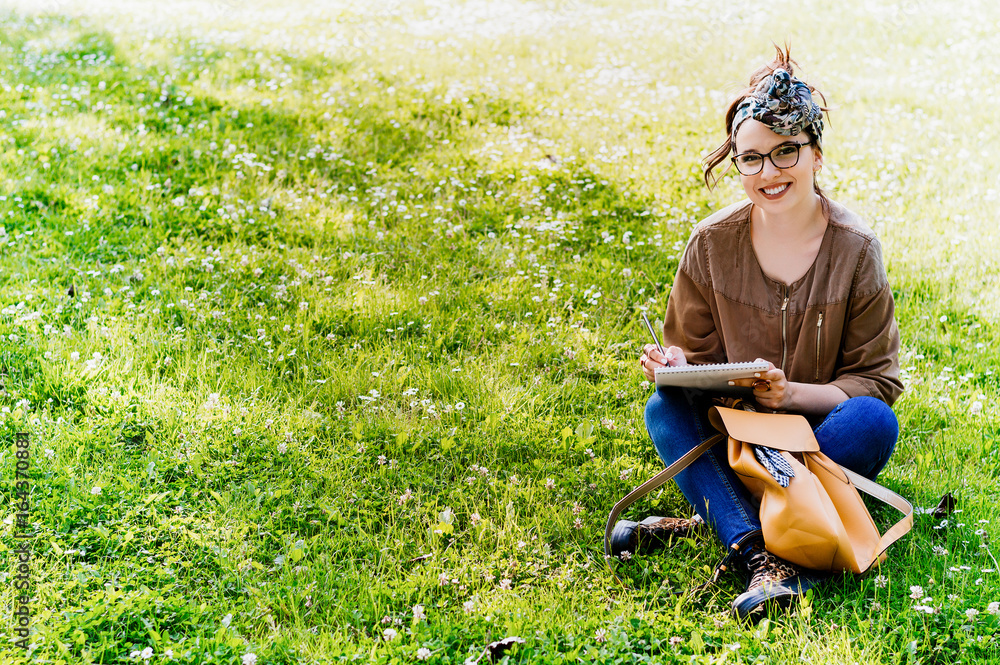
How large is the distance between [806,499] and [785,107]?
57.1 inches

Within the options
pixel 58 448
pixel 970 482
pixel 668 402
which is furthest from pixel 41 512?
pixel 970 482

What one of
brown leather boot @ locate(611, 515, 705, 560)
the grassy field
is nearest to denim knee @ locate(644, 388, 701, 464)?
brown leather boot @ locate(611, 515, 705, 560)

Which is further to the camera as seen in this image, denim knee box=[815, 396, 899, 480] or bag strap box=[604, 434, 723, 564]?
bag strap box=[604, 434, 723, 564]

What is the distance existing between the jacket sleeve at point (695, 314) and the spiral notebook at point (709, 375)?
0.40 meters

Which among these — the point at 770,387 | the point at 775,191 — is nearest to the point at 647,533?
the point at 770,387

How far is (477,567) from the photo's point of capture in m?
3.24

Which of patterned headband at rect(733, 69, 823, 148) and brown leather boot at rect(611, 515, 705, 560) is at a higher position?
patterned headband at rect(733, 69, 823, 148)

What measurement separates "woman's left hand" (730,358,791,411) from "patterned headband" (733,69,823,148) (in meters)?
0.89

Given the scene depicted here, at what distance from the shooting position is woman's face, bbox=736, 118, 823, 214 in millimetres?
3129

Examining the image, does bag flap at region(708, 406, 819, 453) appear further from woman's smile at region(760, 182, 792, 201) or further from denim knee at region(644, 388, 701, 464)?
woman's smile at region(760, 182, 792, 201)

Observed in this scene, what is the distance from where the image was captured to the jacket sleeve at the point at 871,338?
317 cm

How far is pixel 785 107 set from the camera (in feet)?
10.2

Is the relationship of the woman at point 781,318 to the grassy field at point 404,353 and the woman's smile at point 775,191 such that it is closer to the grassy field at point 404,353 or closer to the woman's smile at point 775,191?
the woman's smile at point 775,191

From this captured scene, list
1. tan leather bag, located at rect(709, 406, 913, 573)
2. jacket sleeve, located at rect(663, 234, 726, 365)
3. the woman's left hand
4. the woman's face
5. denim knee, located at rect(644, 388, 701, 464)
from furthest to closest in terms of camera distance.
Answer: jacket sleeve, located at rect(663, 234, 726, 365) < denim knee, located at rect(644, 388, 701, 464) < the woman's face < the woman's left hand < tan leather bag, located at rect(709, 406, 913, 573)
